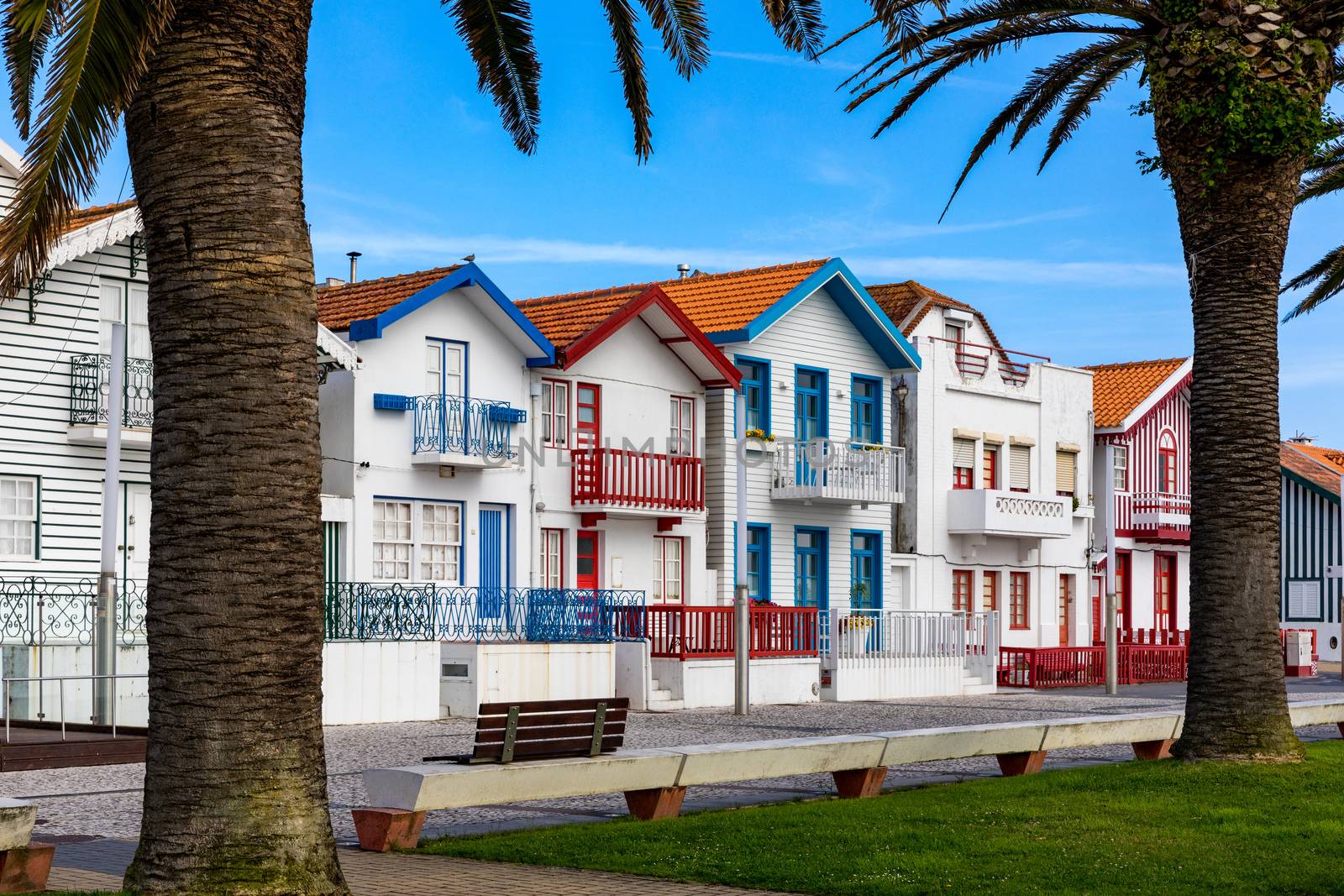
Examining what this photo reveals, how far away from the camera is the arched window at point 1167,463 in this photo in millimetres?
48750

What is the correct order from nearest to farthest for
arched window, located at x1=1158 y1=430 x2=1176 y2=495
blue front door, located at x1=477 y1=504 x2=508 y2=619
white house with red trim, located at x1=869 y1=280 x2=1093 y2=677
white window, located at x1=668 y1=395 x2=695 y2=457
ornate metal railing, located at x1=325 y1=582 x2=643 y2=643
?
ornate metal railing, located at x1=325 y1=582 x2=643 y2=643
blue front door, located at x1=477 y1=504 x2=508 y2=619
white window, located at x1=668 y1=395 x2=695 y2=457
white house with red trim, located at x1=869 y1=280 x2=1093 y2=677
arched window, located at x1=1158 y1=430 x2=1176 y2=495

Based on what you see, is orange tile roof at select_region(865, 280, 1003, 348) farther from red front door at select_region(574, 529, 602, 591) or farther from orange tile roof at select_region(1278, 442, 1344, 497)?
orange tile roof at select_region(1278, 442, 1344, 497)

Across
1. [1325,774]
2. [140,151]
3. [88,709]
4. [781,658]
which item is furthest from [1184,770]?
[781,658]

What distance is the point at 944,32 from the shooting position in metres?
17.5

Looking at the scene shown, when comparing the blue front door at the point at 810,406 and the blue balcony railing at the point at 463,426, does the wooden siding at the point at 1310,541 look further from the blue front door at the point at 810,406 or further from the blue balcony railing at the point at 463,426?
the blue balcony railing at the point at 463,426

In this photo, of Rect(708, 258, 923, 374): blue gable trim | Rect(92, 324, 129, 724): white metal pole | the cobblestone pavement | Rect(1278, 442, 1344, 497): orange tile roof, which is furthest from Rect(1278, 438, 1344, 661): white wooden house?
Rect(92, 324, 129, 724): white metal pole

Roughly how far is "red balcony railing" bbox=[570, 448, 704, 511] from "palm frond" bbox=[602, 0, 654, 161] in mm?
16562

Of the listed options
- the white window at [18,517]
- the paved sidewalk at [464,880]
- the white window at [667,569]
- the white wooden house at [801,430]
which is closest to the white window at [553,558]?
the white window at [667,569]

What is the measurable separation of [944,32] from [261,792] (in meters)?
11.7

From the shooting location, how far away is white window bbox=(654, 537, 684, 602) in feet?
112

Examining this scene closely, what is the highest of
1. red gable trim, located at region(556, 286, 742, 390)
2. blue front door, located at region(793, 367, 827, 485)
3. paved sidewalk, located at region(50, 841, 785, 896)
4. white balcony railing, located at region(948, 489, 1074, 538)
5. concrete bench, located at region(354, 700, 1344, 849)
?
red gable trim, located at region(556, 286, 742, 390)

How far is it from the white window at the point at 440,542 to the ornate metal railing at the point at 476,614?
17.0 inches

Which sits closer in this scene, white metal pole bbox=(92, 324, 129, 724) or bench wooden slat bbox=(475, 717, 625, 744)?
bench wooden slat bbox=(475, 717, 625, 744)

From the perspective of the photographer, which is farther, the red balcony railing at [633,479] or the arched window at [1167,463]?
the arched window at [1167,463]
